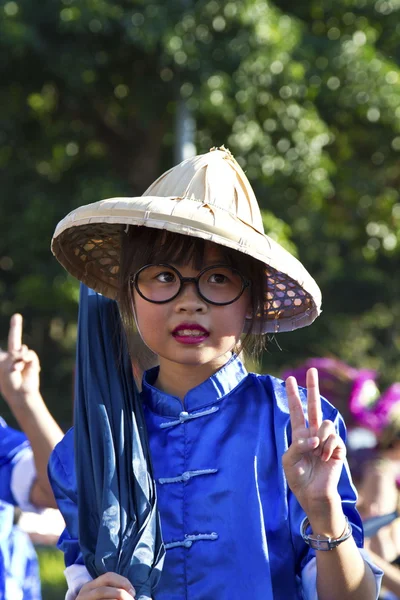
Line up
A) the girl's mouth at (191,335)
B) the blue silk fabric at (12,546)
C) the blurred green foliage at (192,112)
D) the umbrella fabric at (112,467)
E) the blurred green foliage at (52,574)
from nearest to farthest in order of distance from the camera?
1. the umbrella fabric at (112,467)
2. the girl's mouth at (191,335)
3. the blue silk fabric at (12,546)
4. the blurred green foliage at (52,574)
5. the blurred green foliage at (192,112)

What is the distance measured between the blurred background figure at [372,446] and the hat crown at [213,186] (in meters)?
2.23

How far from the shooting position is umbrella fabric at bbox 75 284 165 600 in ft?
6.63

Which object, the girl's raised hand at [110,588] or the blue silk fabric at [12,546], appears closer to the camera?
the girl's raised hand at [110,588]

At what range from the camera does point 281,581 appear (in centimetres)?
206

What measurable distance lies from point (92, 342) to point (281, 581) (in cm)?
63

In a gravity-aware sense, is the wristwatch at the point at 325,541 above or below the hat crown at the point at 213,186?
below

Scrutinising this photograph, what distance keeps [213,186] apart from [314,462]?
65 centimetres

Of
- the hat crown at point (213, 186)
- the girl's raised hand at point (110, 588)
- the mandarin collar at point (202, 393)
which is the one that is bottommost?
the girl's raised hand at point (110, 588)

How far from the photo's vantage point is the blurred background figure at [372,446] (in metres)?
4.41

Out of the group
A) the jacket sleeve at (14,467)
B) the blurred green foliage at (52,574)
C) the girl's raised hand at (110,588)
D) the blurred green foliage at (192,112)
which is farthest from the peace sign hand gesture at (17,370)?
the blurred green foliage at (192,112)

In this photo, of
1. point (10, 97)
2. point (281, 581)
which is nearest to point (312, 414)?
point (281, 581)

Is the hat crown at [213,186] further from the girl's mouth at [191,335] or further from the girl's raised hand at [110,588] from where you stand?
the girl's raised hand at [110,588]

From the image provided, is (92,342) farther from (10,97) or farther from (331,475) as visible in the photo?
(10,97)

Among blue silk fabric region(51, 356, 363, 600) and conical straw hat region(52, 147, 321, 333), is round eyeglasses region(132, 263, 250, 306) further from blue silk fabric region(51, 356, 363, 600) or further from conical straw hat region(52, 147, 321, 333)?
blue silk fabric region(51, 356, 363, 600)
